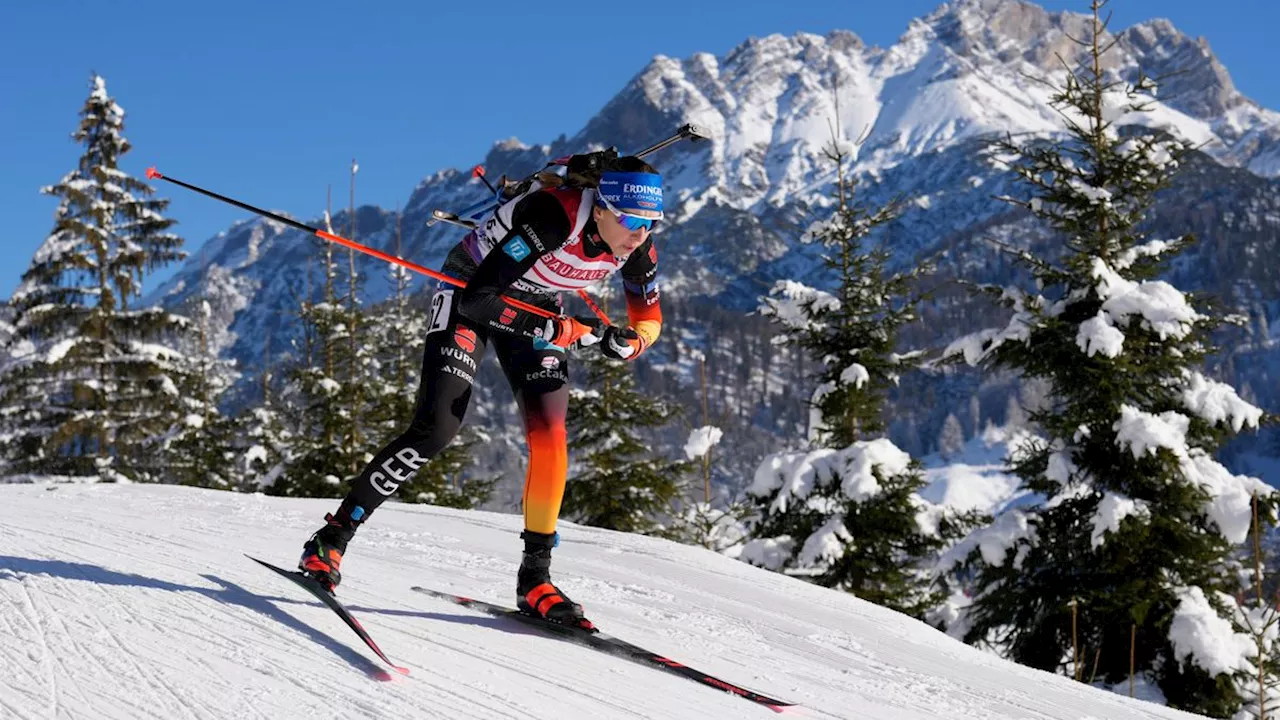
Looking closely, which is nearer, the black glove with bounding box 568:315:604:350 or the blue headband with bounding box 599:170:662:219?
the blue headband with bounding box 599:170:662:219

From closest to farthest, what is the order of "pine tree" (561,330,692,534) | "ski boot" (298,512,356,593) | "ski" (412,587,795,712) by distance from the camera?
"ski" (412,587,795,712) → "ski boot" (298,512,356,593) → "pine tree" (561,330,692,534)

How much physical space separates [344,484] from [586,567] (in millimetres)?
14068

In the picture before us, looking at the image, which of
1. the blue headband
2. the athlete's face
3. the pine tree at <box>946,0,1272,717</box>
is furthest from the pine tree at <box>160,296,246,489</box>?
the blue headband

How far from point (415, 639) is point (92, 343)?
71.0 ft

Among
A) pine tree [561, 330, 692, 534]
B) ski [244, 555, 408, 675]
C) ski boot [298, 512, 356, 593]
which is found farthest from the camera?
pine tree [561, 330, 692, 534]

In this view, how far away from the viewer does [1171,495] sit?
11156 mm

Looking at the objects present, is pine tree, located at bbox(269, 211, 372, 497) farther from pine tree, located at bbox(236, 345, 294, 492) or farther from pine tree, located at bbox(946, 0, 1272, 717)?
pine tree, located at bbox(946, 0, 1272, 717)

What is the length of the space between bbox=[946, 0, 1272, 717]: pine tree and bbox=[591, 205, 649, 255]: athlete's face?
7691 millimetres

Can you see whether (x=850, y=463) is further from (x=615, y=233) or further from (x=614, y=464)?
(x=615, y=233)

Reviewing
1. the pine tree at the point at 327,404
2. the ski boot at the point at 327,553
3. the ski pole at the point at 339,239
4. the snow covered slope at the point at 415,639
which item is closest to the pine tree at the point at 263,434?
the pine tree at the point at 327,404

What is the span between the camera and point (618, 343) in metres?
4.91

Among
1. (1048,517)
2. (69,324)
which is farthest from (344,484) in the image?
(1048,517)

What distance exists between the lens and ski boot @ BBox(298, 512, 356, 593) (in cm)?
471

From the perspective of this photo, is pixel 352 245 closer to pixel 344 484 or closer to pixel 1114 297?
pixel 1114 297
